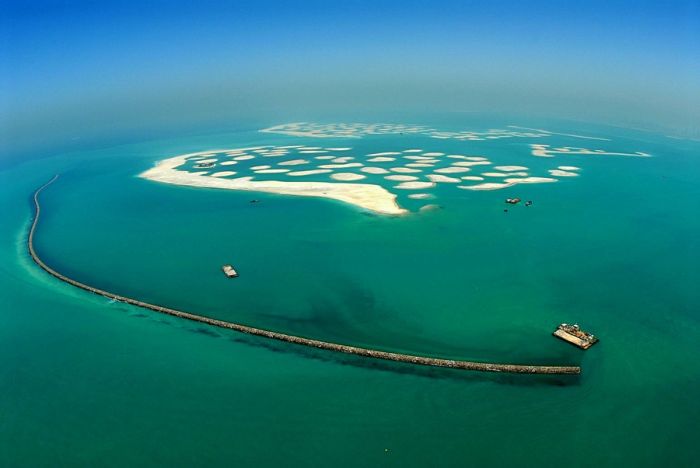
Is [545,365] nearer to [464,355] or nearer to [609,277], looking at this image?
[464,355]

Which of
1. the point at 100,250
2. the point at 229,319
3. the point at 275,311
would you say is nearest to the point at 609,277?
the point at 275,311

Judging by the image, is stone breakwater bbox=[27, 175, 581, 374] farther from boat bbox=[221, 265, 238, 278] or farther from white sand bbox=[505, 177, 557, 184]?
white sand bbox=[505, 177, 557, 184]

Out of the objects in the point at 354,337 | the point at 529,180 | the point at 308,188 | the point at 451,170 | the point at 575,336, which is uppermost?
the point at 451,170

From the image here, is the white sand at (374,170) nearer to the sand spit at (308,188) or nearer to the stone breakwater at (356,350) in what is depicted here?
the sand spit at (308,188)

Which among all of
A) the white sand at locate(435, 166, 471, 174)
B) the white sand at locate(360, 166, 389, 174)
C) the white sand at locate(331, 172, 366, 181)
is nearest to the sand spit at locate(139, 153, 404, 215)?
the white sand at locate(331, 172, 366, 181)

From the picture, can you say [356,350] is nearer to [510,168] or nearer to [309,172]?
[309,172]

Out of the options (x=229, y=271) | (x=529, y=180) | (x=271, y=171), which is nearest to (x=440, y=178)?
(x=529, y=180)
